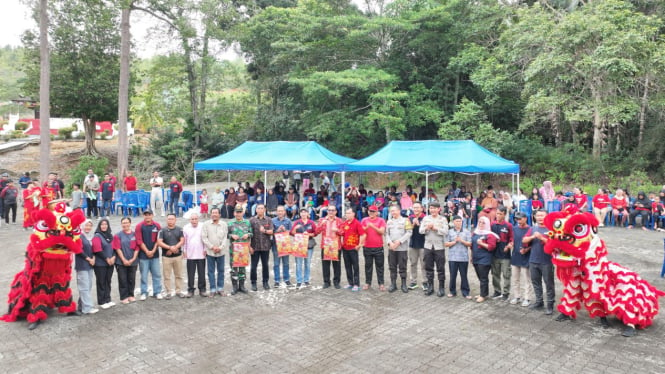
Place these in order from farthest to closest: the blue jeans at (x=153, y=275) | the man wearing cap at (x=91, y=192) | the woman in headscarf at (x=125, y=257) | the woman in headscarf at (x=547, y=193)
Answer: the man wearing cap at (x=91, y=192)
the woman in headscarf at (x=547, y=193)
the blue jeans at (x=153, y=275)
the woman in headscarf at (x=125, y=257)

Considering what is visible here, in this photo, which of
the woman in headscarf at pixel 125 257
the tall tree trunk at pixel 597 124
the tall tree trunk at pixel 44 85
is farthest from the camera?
the tall tree trunk at pixel 597 124

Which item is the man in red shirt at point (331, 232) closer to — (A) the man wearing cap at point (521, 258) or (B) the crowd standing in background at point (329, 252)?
(B) the crowd standing in background at point (329, 252)

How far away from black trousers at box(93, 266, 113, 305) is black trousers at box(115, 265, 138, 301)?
16cm

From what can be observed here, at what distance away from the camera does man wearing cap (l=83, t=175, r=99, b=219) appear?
48.9ft

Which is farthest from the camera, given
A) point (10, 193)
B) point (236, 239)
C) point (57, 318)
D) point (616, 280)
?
point (10, 193)

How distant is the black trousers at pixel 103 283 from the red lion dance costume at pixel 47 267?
409mm

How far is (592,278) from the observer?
625 centimetres

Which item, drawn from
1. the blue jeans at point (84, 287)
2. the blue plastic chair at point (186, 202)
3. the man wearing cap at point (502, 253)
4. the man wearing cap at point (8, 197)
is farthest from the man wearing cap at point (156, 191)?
the man wearing cap at point (502, 253)

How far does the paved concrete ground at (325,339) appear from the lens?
5.20 m

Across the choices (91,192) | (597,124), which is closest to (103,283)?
(91,192)

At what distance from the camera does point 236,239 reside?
765 centimetres

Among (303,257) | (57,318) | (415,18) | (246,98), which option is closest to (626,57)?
(415,18)

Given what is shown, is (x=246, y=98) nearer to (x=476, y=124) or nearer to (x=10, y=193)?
(x=476, y=124)

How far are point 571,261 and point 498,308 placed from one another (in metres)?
A: 1.31
